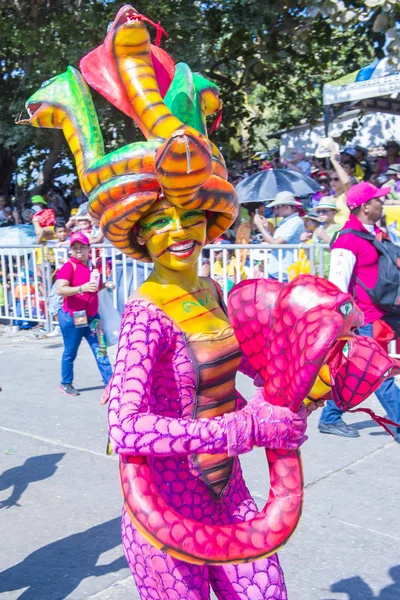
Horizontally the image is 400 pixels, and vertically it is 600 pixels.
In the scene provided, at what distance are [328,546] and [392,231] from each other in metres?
4.27

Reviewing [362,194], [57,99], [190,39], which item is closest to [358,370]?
[57,99]

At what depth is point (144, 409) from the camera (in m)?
1.91

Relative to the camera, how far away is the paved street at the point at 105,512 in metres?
3.42

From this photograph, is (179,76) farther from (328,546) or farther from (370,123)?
(370,123)

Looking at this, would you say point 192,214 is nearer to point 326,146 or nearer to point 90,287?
point 90,287

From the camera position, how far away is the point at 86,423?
5.88 metres

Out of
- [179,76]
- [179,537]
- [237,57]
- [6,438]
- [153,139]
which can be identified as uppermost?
[237,57]

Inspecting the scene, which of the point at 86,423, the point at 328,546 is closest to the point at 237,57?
the point at 86,423

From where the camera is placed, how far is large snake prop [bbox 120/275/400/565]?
1807mm

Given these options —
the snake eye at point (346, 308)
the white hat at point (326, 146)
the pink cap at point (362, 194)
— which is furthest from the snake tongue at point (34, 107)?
the white hat at point (326, 146)

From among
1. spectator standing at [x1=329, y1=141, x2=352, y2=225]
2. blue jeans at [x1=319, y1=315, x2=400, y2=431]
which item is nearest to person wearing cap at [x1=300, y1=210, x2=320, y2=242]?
spectator standing at [x1=329, y1=141, x2=352, y2=225]

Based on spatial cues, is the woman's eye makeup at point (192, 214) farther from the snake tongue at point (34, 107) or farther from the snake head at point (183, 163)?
the snake tongue at point (34, 107)

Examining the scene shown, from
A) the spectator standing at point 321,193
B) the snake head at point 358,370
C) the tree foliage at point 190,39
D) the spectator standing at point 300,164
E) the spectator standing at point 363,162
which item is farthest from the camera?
the spectator standing at point 300,164

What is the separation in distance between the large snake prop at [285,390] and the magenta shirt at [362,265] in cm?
289
